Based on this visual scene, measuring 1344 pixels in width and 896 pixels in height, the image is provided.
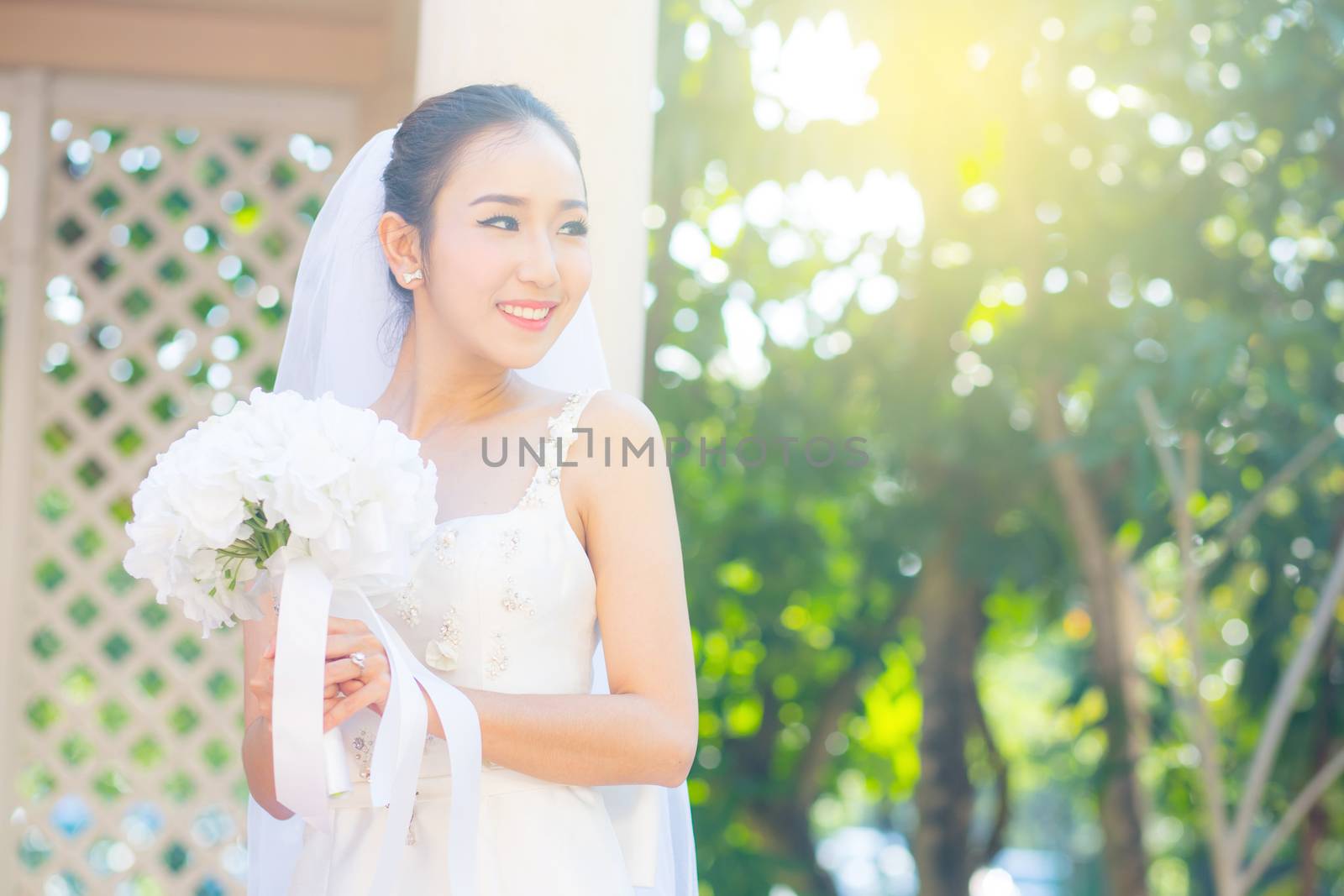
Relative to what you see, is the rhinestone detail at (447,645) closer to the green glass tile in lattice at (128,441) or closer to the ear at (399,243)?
the ear at (399,243)

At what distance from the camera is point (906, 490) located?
226 inches

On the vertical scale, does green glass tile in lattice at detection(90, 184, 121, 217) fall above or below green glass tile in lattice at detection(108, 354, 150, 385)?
above

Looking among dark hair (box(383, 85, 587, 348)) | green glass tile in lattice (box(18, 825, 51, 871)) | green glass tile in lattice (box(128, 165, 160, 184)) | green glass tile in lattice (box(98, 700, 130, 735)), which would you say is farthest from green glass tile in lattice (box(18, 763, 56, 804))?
dark hair (box(383, 85, 587, 348))

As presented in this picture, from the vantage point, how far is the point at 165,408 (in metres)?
5.21

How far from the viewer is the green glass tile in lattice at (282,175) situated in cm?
512

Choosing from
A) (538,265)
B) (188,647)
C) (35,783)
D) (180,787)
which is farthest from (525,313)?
(180,787)

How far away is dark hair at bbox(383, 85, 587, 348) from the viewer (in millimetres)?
2029

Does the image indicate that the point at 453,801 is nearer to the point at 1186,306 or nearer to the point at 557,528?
the point at 557,528

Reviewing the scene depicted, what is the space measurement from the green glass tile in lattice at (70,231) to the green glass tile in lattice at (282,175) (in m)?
0.73

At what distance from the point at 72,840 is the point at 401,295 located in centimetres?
334

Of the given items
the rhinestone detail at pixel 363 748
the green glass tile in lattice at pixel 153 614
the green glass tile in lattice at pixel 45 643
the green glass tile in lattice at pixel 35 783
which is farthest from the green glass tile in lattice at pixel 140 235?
the rhinestone detail at pixel 363 748

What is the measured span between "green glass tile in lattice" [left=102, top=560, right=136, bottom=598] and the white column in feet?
11.2

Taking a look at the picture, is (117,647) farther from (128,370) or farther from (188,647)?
(128,370)

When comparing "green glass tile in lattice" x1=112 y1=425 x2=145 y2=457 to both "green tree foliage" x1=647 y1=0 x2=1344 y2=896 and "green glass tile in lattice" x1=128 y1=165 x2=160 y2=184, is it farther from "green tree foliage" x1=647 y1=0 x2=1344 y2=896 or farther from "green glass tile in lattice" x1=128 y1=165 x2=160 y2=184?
"green tree foliage" x1=647 y1=0 x2=1344 y2=896
